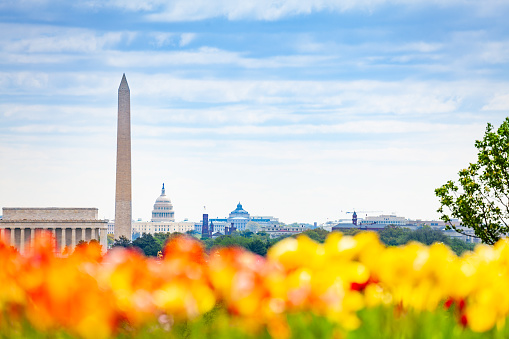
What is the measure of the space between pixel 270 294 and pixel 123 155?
8006 centimetres

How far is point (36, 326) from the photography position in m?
4.30

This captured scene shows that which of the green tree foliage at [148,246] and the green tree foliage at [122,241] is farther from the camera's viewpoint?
the green tree foliage at [148,246]

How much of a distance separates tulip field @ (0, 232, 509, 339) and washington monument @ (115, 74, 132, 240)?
7853 centimetres

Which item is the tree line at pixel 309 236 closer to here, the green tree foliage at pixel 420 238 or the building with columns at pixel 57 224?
the green tree foliage at pixel 420 238

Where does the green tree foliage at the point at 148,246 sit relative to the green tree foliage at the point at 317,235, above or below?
below

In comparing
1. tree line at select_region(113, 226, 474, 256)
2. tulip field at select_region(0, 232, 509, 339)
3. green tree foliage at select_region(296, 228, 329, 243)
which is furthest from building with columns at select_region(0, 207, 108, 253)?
tulip field at select_region(0, 232, 509, 339)

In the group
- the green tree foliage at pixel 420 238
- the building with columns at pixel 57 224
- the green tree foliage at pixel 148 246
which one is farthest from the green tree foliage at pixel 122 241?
the green tree foliage at pixel 420 238

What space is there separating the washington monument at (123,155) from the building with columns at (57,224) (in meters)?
3.69

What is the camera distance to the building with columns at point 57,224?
84.4 metres

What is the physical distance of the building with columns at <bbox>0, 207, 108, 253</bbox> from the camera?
84375 mm

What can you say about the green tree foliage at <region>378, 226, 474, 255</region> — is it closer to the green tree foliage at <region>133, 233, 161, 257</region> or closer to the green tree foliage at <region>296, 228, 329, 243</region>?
the green tree foliage at <region>296, 228, 329, 243</region>

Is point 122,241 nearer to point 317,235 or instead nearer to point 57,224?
point 57,224

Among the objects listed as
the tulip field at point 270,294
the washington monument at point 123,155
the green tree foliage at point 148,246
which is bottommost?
Result: the green tree foliage at point 148,246

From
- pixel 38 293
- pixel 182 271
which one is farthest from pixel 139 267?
pixel 38 293
